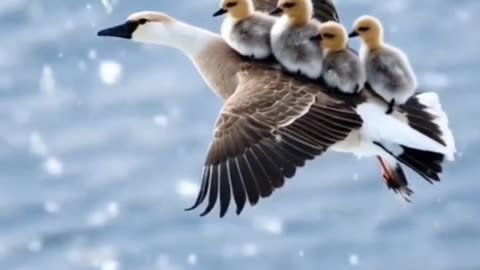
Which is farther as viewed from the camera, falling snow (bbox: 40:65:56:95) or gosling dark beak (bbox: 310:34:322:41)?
falling snow (bbox: 40:65:56:95)

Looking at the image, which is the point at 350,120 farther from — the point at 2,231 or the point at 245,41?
the point at 2,231

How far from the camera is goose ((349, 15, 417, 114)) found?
17.7 ft

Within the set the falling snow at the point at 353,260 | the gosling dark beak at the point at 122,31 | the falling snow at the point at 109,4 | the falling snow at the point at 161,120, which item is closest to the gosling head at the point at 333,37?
the gosling dark beak at the point at 122,31

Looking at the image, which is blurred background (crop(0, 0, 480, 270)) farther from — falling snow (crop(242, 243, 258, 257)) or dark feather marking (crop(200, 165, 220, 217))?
dark feather marking (crop(200, 165, 220, 217))

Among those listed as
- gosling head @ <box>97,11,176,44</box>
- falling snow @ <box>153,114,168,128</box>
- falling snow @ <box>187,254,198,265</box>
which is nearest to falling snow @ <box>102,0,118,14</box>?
falling snow @ <box>153,114,168,128</box>

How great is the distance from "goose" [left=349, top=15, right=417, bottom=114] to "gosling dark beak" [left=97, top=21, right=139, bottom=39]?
2.00ft

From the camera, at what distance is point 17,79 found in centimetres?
1006

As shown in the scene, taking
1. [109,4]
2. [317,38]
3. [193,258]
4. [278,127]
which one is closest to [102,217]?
[193,258]

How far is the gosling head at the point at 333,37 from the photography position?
17.6 feet

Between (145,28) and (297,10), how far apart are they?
18.9 inches

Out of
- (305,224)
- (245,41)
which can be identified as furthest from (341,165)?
(245,41)

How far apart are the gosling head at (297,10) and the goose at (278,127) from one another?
4.9 inches

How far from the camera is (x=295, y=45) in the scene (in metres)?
5.35

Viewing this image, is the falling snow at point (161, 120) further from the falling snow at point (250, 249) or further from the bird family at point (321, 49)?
the bird family at point (321, 49)
